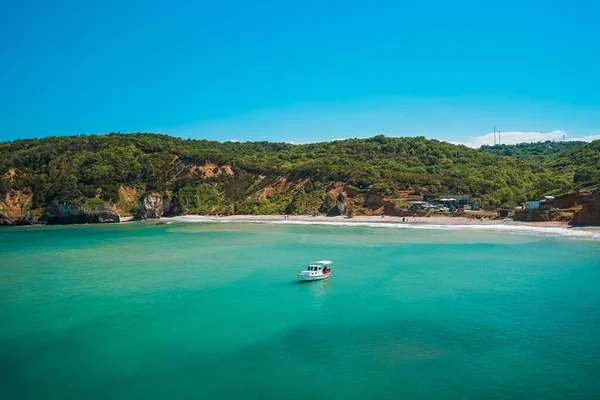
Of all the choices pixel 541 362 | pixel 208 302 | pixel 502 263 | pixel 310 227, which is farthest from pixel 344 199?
pixel 541 362

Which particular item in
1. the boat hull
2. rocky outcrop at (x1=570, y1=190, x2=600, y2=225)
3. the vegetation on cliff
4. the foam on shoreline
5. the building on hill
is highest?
the vegetation on cliff

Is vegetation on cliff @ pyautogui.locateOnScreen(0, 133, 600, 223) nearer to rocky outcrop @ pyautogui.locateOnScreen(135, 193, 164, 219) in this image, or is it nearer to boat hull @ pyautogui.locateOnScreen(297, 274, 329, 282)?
rocky outcrop @ pyautogui.locateOnScreen(135, 193, 164, 219)

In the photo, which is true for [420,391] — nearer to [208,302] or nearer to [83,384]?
[83,384]

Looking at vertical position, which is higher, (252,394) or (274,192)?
(274,192)

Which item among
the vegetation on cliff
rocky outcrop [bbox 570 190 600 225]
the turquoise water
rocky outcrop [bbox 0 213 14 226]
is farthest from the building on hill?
rocky outcrop [bbox 0 213 14 226]

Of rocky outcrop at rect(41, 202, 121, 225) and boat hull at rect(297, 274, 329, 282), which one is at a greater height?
rocky outcrop at rect(41, 202, 121, 225)

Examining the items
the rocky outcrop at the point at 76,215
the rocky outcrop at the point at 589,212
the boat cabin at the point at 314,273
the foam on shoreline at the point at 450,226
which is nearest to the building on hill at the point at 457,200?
the foam on shoreline at the point at 450,226
